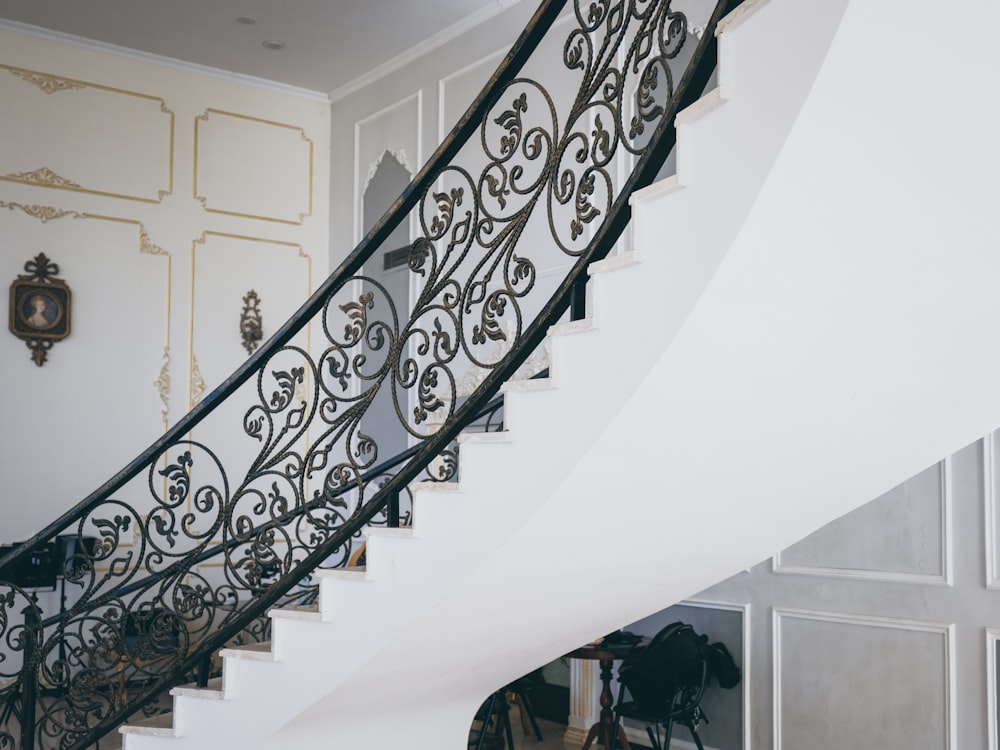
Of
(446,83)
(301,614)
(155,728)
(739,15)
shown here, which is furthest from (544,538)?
(446,83)

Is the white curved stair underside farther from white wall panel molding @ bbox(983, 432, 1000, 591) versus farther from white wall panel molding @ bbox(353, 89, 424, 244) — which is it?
white wall panel molding @ bbox(353, 89, 424, 244)

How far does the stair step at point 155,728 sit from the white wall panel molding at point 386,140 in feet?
14.9

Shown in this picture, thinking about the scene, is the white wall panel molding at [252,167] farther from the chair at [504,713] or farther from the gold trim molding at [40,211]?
the chair at [504,713]

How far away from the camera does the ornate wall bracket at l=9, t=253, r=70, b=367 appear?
23.0ft

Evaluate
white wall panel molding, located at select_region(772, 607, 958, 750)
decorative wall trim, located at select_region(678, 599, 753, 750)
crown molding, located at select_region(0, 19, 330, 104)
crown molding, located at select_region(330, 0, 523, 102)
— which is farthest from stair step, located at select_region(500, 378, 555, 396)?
crown molding, located at select_region(0, 19, 330, 104)

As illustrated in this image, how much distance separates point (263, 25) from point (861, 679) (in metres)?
5.61

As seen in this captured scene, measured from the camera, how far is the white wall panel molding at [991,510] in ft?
14.2

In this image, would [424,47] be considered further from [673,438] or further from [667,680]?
[673,438]

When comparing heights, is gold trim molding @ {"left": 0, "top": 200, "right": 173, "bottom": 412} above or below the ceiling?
below

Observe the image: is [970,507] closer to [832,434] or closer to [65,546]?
[832,434]

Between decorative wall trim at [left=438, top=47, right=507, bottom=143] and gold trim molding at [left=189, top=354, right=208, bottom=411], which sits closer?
decorative wall trim at [left=438, top=47, right=507, bottom=143]

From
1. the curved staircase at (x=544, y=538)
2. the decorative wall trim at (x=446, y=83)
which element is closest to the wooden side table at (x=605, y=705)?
the curved staircase at (x=544, y=538)

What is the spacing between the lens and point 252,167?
8.09 m

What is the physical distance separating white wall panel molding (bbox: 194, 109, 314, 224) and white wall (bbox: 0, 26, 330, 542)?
0.01 m
